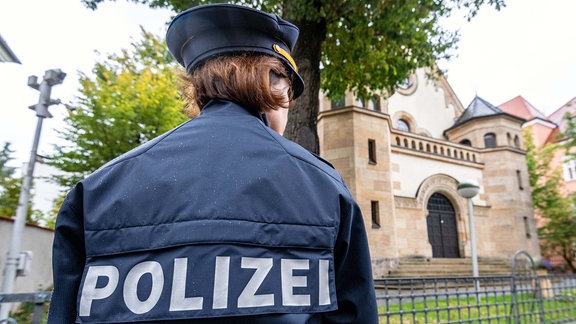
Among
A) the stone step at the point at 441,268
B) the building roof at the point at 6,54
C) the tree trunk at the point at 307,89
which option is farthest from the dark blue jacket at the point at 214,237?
the stone step at the point at 441,268

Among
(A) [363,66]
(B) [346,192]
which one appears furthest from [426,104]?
(B) [346,192]

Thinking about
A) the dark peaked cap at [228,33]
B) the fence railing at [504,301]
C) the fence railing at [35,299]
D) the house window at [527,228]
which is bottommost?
the fence railing at [504,301]

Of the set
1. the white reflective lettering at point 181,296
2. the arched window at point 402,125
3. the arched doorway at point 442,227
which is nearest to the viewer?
the white reflective lettering at point 181,296

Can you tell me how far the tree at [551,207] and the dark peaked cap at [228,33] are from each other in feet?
92.2

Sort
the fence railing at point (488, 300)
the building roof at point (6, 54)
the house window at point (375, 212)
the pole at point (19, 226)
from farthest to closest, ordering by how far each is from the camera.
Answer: the house window at point (375, 212) < the building roof at point (6, 54) < the pole at point (19, 226) < the fence railing at point (488, 300)

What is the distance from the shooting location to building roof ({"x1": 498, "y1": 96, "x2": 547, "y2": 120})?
4144cm

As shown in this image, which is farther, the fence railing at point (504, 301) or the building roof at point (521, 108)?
the building roof at point (521, 108)

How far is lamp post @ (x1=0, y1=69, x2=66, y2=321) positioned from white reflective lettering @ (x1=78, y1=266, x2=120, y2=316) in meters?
7.58

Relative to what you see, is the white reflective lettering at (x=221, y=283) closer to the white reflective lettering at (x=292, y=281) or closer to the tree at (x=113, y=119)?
the white reflective lettering at (x=292, y=281)

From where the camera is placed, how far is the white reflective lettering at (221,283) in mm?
944

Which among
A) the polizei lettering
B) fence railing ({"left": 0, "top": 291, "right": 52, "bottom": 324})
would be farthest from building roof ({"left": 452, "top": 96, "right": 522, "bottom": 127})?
the polizei lettering

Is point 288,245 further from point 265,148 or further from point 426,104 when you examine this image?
point 426,104

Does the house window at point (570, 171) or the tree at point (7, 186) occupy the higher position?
the house window at point (570, 171)

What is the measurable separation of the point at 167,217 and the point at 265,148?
1.06 feet
